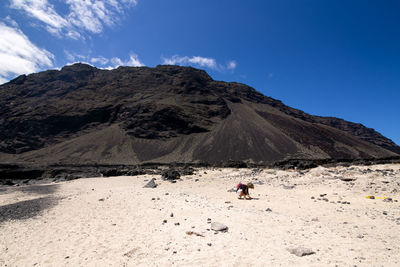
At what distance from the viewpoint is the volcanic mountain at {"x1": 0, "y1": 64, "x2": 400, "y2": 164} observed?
85500 millimetres

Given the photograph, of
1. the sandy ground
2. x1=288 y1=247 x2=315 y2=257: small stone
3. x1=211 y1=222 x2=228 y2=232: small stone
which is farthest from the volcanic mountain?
x1=288 y1=247 x2=315 y2=257: small stone

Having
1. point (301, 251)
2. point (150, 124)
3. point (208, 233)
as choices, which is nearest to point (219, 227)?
point (208, 233)

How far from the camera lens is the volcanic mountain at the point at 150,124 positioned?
85500mm

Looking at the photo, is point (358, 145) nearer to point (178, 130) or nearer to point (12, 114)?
point (178, 130)

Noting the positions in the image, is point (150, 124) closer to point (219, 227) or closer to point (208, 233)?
point (219, 227)

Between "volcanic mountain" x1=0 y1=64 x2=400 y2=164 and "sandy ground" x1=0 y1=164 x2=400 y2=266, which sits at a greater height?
"volcanic mountain" x1=0 y1=64 x2=400 y2=164

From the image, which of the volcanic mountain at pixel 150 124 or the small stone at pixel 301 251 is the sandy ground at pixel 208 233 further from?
the volcanic mountain at pixel 150 124

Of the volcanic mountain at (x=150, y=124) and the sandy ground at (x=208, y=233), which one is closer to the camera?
the sandy ground at (x=208, y=233)

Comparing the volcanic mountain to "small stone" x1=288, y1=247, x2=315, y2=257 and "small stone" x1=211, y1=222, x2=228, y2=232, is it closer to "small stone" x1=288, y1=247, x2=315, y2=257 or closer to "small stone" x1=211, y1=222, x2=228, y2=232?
"small stone" x1=211, y1=222, x2=228, y2=232

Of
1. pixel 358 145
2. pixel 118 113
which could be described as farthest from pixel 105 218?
pixel 358 145

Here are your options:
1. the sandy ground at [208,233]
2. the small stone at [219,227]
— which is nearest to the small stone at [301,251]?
the sandy ground at [208,233]

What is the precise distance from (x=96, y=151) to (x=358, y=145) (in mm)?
122632

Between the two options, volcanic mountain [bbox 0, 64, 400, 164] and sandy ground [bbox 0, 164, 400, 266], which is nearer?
sandy ground [bbox 0, 164, 400, 266]

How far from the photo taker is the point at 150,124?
107 meters
